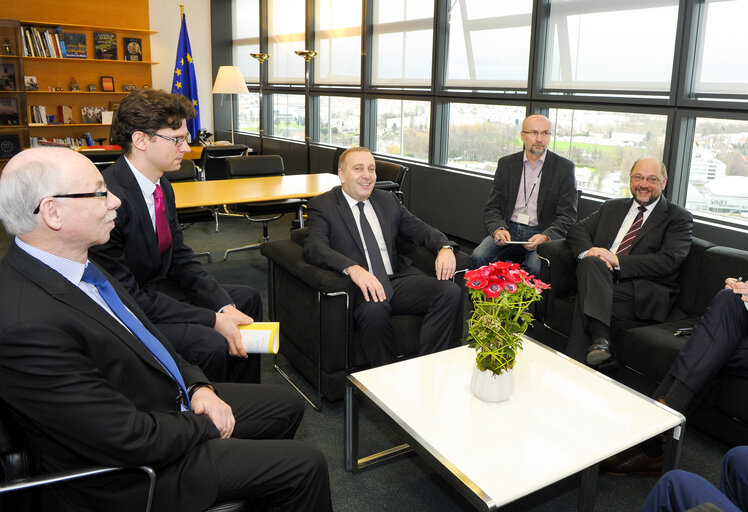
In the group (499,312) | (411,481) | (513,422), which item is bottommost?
(411,481)

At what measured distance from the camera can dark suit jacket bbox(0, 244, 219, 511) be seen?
1.25m

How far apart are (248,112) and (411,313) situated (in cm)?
763

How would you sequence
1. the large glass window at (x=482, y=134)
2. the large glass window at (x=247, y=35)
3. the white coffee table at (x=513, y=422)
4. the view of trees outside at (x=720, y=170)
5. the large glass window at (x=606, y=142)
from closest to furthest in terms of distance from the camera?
the white coffee table at (x=513, y=422)
the view of trees outside at (x=720, y=170)
the large glass window at (x=606, y=142)
the large glass window at (x=482, y=134)
the large glass window at (x=247, y=35)

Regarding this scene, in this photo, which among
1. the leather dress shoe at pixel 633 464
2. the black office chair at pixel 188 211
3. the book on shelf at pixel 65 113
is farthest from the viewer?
the book on shelf at pixel 65 113

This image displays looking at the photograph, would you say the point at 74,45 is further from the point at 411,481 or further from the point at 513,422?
the point at 513,422

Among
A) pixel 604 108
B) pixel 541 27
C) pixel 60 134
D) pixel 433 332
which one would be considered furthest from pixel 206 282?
pixel 60 134

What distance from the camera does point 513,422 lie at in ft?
6.29

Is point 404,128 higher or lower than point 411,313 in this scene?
higher

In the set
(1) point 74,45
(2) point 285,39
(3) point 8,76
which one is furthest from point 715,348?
(1) point 74,45

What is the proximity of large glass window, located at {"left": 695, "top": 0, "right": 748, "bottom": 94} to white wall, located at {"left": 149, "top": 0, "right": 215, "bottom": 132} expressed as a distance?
24.7ft

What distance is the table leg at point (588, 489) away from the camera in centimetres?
191

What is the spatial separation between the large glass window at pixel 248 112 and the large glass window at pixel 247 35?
283 mm

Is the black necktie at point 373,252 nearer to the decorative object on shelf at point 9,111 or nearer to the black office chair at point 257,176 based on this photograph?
the black office chair at point 257,176

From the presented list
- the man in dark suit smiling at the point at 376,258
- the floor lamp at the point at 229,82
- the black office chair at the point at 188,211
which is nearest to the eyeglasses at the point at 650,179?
the man in dark suit smiling at the point at 376,258
